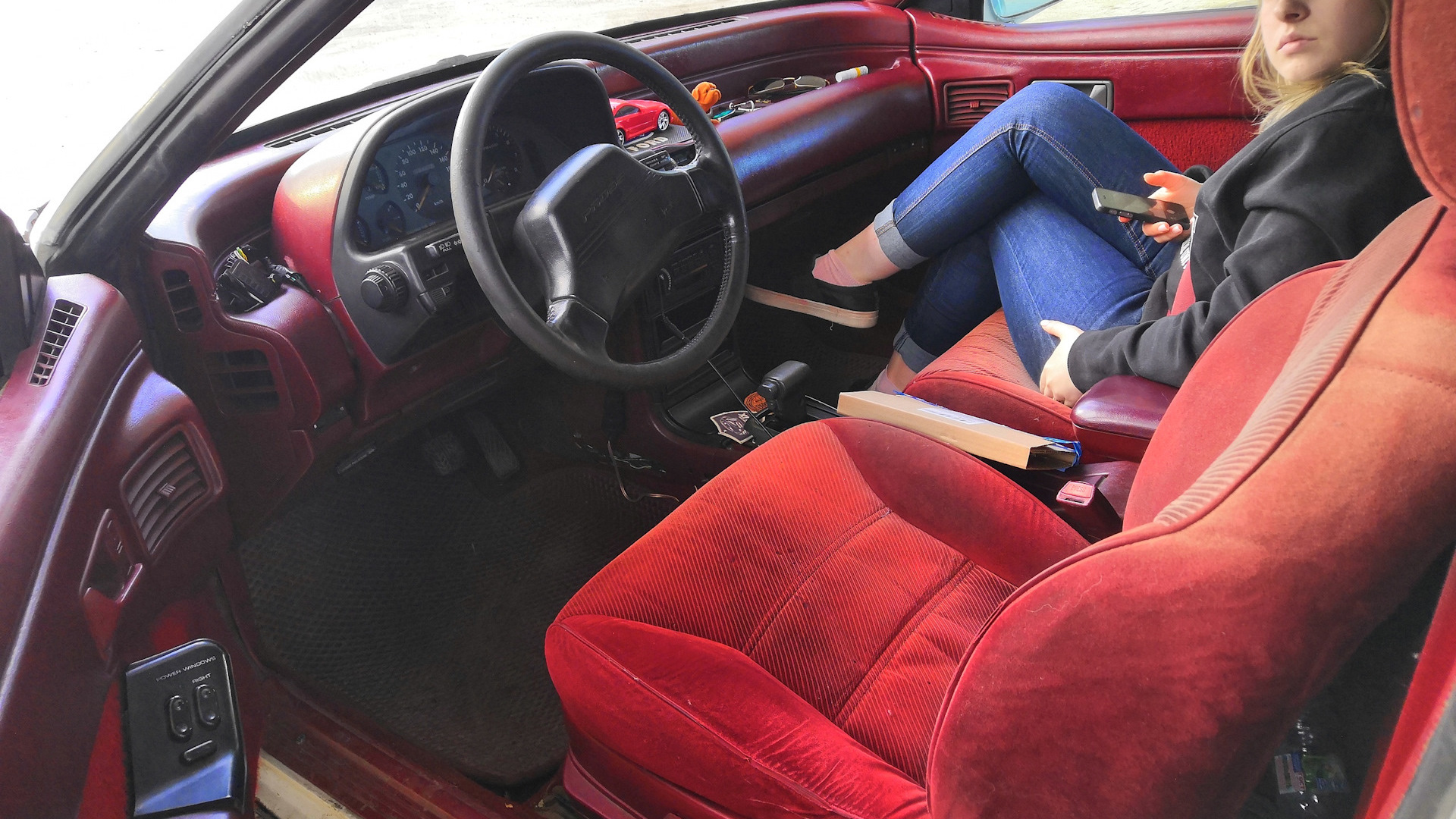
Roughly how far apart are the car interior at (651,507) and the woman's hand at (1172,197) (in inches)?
12.0

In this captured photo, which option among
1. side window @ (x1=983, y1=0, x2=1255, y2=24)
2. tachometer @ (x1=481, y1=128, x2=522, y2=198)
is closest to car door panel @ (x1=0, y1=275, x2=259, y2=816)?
tachometer @ (x1=481, y1=128, x2=522, y2=198)

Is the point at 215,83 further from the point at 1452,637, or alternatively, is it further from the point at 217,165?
the point at 1452,637

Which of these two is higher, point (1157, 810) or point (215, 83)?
point (215, 83)

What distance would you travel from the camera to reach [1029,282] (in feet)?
5.17

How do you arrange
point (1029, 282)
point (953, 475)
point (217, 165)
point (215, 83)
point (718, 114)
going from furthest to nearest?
point (718, 114) → point (1029, 282) → point (217, 165) → point (953, 475) → point (215, 83)

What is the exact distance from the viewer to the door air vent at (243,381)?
3.81 feet

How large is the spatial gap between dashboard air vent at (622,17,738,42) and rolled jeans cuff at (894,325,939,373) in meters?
0.86

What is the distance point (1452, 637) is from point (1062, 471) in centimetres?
70

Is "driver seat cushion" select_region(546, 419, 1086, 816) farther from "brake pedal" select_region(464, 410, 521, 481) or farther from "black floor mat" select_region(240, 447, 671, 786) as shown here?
"brake pedal" select_region(464, 410, 521, 481)

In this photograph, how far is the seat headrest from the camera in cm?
39

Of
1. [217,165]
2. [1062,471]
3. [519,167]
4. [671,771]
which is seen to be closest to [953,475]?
[1062,471]

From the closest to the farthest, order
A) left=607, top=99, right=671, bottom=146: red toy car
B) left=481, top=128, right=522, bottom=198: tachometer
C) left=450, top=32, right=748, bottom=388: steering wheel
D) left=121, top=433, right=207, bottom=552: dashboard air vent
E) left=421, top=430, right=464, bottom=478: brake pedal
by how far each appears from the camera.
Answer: left=121, top=433, right=207, bottom=552: dashboard air vent → left=450, top=32, right=748, bottom=388: steering wheel → left=481, top=128, right=522, bottom=198: tachometer → left=607, top=99, right=671, bottom=146: red toy car → left=421, top=430, right=464, bottom=478: brake pedal

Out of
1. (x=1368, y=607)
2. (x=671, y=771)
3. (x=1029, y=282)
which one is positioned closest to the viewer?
(x=1368, y=607)

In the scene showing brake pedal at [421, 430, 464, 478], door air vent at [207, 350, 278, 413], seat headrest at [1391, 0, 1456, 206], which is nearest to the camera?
seat headrest at [1391, 0, 1456, 206]
